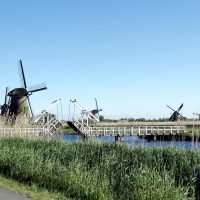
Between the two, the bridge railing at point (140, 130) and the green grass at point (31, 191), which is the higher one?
the bridge railing at point (140, 130)

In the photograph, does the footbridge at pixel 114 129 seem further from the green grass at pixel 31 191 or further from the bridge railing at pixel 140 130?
the green grass at pixel 31 191

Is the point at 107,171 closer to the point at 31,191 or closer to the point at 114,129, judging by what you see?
the point at 31,191

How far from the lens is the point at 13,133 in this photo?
97.7 feet

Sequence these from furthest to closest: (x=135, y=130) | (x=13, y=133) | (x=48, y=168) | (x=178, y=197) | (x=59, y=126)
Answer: (x=135, y=130), (x=59, y=126), (x=13, y=133), (x=48, y=168), (x=178, y=197)

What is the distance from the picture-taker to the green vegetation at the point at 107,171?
11.1 m

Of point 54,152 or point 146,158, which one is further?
point 54,152

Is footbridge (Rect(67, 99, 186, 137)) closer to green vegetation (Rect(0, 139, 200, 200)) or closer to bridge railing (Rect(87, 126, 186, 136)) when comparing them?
bridge railing (Rect(87, 126, 186, 136))

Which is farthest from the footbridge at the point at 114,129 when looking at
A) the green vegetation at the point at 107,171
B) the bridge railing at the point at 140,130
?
the green vegetation at the point at 107,171

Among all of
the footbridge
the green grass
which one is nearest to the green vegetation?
the green grass

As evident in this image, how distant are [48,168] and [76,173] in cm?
133

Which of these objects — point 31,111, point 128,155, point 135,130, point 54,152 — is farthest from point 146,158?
point 31,111

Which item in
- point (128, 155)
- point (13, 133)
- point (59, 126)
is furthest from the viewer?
point (59, 126)

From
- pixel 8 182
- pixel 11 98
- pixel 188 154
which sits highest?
pixel 11 98

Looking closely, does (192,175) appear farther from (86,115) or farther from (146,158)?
(86,115)
